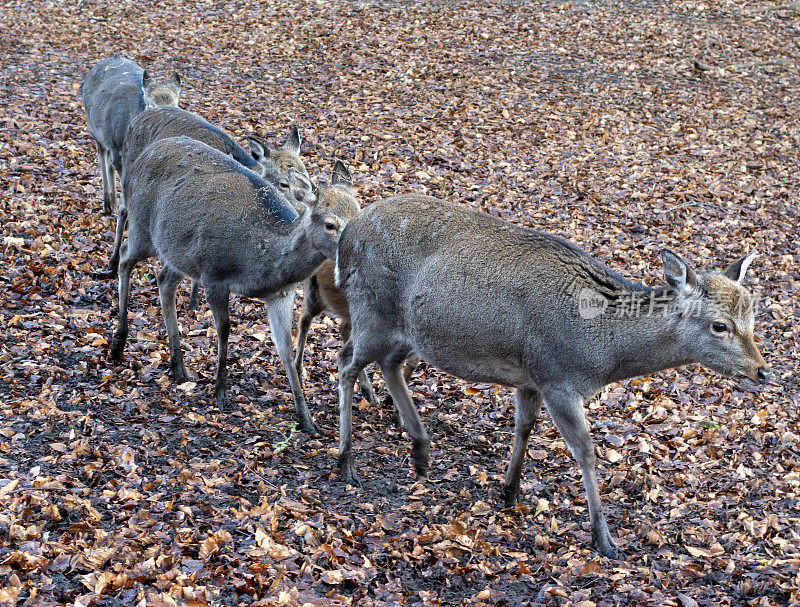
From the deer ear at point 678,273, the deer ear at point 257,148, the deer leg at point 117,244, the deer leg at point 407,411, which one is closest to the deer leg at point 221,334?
the deer leg at point 407,411

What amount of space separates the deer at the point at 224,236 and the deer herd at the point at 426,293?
0.04 ft

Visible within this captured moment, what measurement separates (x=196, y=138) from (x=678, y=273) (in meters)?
5.53

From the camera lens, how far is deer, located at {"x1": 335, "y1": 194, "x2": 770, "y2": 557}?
5.44 meters

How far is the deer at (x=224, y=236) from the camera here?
701 centimetres

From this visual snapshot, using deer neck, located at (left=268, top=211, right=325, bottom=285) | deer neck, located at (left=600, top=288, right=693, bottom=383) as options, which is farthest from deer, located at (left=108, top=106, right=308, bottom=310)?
deer neck, located at (left=600, top=288, right=693, bottom=383)

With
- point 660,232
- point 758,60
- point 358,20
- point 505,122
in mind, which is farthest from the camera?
point 358,20

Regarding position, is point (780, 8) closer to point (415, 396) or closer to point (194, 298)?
point (415, 396)

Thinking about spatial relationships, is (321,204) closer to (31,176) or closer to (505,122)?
(31,176)

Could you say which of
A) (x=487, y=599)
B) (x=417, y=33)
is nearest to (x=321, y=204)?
(x=487, y=599)

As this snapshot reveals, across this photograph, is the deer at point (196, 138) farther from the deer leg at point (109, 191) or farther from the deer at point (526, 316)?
the deer at point (526, 316)

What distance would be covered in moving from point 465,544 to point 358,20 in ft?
51.0

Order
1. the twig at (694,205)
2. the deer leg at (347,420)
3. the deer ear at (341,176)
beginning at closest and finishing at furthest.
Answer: the deer leg at (347,420), the deer ear at (341,176), the twig at (694,205)

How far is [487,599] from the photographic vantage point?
196 inches

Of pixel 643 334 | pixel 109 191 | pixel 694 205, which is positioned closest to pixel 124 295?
pixel 109 191
